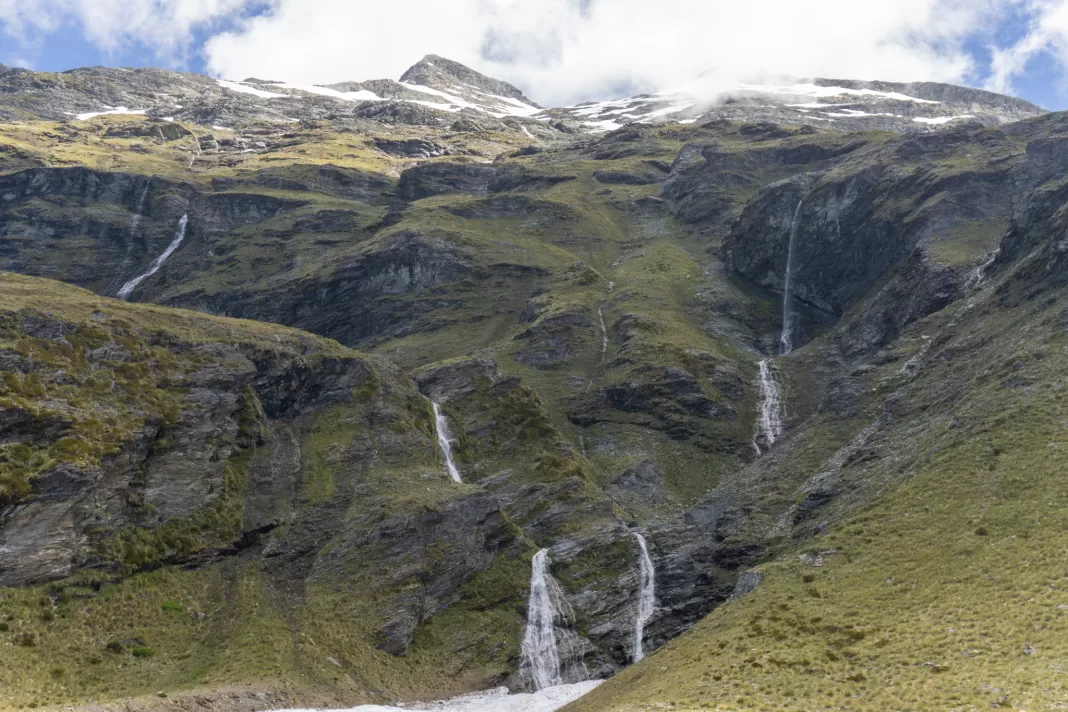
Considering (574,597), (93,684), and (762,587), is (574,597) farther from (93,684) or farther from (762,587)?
(93,684)

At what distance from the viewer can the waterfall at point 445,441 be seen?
90500 millimetres

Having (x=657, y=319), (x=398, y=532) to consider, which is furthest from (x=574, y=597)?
(x=657, y=319)

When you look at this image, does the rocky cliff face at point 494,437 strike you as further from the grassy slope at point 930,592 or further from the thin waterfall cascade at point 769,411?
the thin waterfall cascade at point 769,411

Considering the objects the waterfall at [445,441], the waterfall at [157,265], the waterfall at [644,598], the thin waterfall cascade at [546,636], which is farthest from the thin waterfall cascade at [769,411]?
the waterfall at [157,265]

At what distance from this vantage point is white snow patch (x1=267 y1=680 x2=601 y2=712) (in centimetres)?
5897

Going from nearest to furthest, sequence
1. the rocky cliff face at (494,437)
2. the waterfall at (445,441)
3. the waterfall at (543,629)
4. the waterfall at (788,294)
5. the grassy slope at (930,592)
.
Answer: the grassy slope at (930,592) < the rocky cliff face at (494,437) < the waterfall at (543,629) < the waterfall at (445,441) < the waterfall at (788,294)

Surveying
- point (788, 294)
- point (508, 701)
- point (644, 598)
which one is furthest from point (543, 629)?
point (788, 294)

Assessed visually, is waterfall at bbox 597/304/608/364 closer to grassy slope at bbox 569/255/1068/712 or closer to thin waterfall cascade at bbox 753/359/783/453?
thin waterfall cascade at bbox 753/359/783/453

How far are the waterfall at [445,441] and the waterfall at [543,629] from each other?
17.1m

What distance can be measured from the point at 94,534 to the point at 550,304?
297 feet

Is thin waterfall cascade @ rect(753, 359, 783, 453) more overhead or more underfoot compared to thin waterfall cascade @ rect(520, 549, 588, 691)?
more overhead

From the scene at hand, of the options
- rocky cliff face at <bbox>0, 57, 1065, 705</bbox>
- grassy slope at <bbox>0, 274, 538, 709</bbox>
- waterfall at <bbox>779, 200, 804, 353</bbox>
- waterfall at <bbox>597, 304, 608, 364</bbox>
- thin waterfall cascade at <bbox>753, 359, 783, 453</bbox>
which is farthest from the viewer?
waterfall at <bbox>779, 200, 804, 353</bbox>

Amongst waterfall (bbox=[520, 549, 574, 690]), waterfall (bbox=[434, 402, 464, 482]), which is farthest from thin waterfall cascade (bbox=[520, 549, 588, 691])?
waterfall (bbox=[434, 402, 464, 482])

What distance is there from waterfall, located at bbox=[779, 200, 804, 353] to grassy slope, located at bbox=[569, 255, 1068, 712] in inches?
2388
